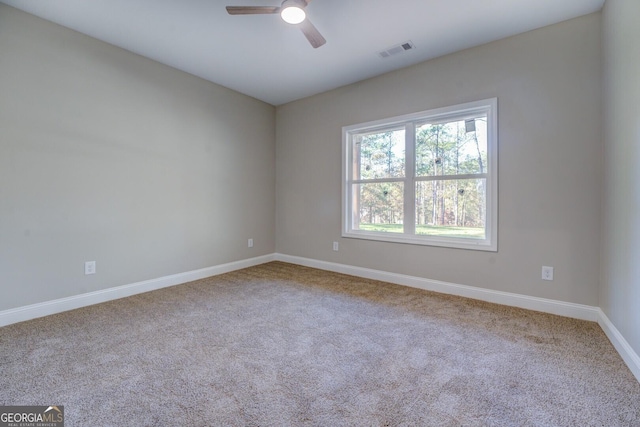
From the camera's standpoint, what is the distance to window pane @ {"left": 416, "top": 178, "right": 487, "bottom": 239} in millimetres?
2920

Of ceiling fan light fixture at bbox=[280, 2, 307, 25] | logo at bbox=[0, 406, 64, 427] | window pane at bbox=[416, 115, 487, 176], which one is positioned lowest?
logo at bbox=[0, 406, 64, 427]

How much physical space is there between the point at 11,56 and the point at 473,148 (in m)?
4.26

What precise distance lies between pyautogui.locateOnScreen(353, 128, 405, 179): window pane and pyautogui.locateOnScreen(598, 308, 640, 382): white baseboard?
2.19m

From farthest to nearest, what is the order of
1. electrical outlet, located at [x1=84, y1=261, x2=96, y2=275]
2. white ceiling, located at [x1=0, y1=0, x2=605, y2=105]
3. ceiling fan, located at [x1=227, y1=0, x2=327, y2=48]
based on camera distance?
electrical outlet, located at [x1=84, y1=261, x2=96, y2=275] → white ceiling, located at [x1=0, y1=0, x2=605, y2=105] → ceiling fan, located at [x1=227, y1=0, x2=327, y2=48]

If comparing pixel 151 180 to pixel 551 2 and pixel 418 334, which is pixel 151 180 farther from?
pixel 551 2

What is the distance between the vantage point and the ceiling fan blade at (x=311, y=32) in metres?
2.11


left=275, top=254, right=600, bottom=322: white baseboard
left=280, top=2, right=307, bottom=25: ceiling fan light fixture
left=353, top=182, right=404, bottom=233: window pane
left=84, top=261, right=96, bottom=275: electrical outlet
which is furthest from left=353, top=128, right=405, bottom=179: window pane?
left=84, top=261, right=96, bottom=275: electrical outlet

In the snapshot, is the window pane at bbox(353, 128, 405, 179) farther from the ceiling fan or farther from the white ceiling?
the ceiling fan

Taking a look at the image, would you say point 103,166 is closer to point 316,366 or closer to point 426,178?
point 316,366

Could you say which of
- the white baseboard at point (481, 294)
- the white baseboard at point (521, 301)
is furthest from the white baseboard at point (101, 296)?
the white baseboard at point (521, 301)

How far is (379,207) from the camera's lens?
368cm

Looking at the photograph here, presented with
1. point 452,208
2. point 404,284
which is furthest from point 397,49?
point 404,284

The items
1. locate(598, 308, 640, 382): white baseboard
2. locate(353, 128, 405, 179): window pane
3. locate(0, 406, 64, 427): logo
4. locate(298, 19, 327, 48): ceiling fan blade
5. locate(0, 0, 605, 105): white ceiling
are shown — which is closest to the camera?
locate(0, 406, 64, 427): logo

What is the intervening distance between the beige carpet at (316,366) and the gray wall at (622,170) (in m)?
0.34
